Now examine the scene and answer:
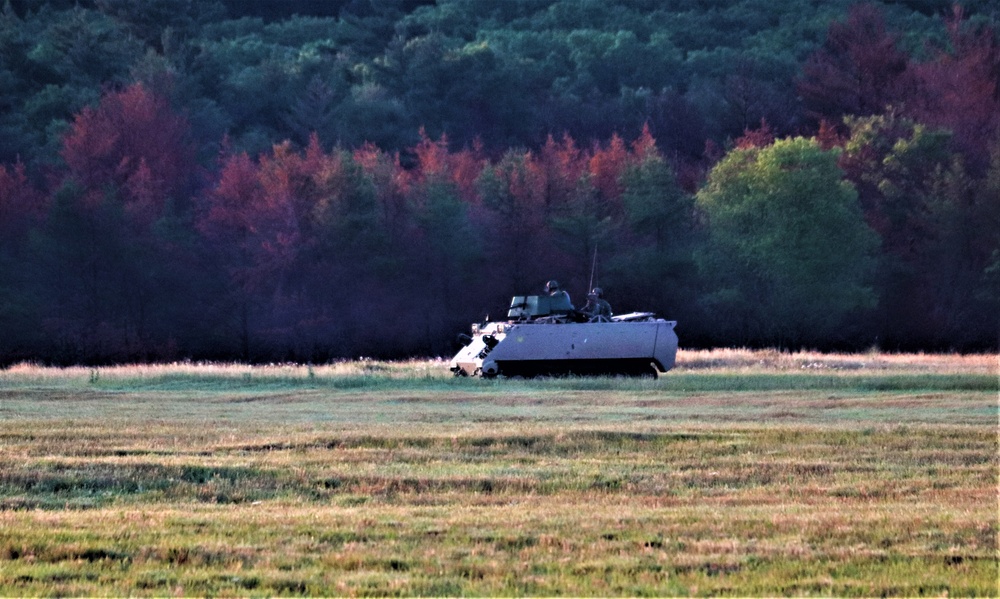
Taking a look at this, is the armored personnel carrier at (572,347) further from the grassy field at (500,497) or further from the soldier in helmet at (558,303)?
the grassy field at (500,497)

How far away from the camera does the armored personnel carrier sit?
32031mm

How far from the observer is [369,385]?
2970 cm

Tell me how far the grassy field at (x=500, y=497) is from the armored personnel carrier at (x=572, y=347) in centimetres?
709

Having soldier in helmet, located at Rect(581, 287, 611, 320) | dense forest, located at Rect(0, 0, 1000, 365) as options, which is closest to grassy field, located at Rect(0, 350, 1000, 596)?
soldier in helmet, located at Rect(581, 287, 611, 320)

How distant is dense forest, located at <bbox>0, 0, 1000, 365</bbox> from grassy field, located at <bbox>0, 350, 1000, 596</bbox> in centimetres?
3134

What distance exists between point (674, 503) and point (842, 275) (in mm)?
44289

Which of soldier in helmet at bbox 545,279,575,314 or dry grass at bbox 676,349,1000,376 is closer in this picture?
soldier in helmet at bbox 545,279,575,314

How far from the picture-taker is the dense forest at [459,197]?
181 feet

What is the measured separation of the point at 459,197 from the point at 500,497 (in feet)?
165

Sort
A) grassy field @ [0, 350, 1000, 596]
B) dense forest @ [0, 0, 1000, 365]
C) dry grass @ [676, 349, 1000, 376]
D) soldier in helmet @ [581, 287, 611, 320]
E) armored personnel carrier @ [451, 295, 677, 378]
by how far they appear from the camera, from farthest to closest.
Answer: dense forest @ [0, 0, 1000, 365] < dry grass @ [676, 349, 1000, 376] < soldier in helmet @ [581, 287, 611, 320] < armored personnel carrier @ [451, 295, 677, 378] < grassy field @ [0, 350, 1000, 596]

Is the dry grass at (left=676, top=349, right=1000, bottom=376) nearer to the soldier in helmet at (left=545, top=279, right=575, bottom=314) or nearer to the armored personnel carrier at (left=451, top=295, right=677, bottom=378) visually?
the armored personnel carrier at (left=451, top=295, right=677, bottom=378)

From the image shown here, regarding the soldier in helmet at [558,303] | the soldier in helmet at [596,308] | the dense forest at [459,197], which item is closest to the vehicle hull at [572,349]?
the soldier in helmet at [596,308]

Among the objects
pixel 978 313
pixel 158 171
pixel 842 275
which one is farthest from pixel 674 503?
pixel 158 171

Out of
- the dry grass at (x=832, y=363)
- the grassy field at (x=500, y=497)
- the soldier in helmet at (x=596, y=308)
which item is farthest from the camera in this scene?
the dry grass at (x=832, y=363)
